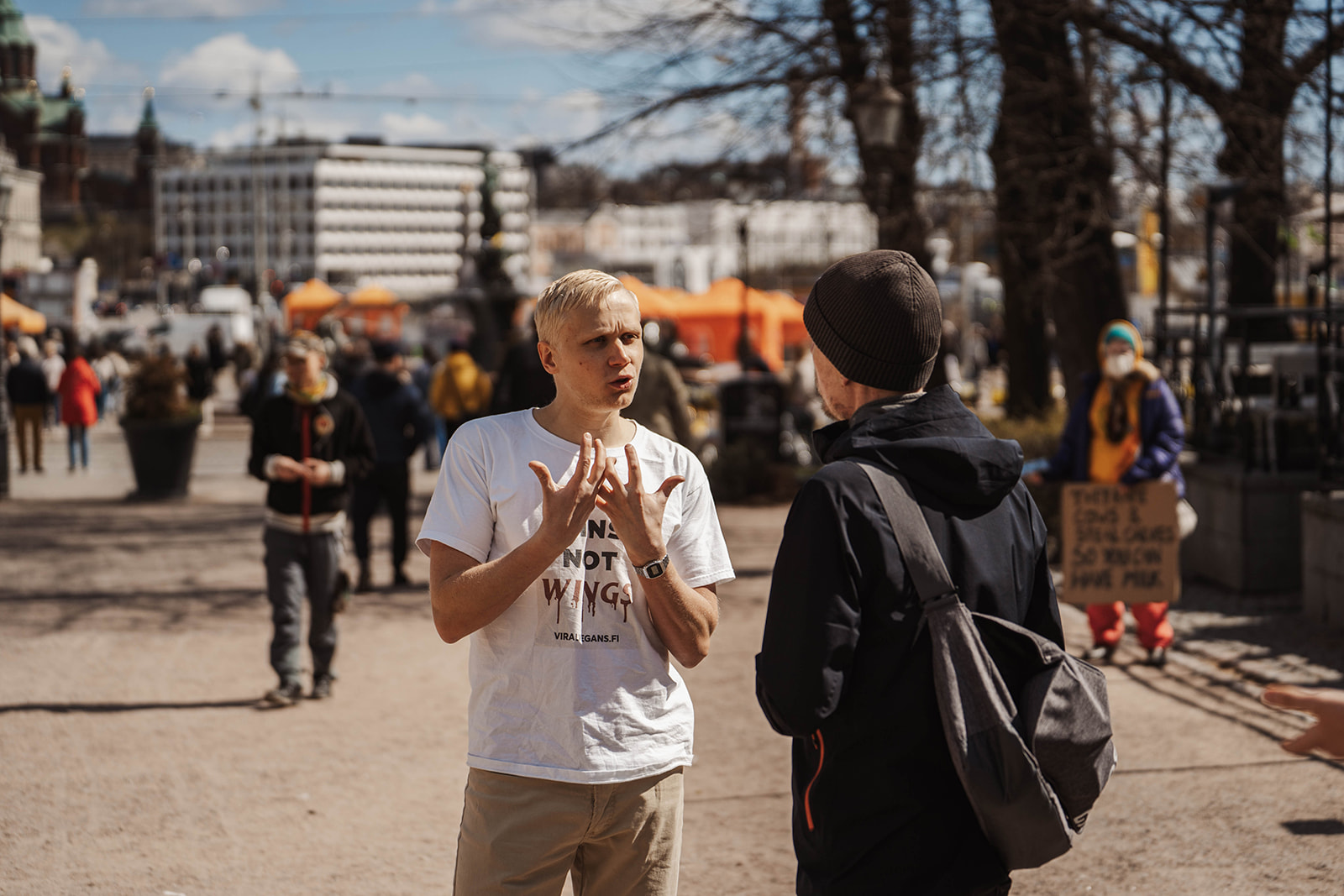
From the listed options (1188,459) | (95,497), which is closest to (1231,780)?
(1188,459)

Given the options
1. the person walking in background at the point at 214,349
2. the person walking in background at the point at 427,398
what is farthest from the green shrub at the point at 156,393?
the person walking in background at the point at 214,349

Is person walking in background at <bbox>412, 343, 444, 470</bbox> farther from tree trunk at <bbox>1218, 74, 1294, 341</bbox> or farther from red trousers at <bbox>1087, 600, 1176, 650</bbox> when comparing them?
red trousers at <bbox>1087, 600, 1176, 650</bbox>

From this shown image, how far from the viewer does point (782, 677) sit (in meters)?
2.40

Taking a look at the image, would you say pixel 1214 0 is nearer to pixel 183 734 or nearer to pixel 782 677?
pixel 183 734

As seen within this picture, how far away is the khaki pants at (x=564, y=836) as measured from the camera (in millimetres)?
2887

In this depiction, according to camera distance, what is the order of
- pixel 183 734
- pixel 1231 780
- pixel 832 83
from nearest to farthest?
1. pixel 1231 780
2. pixel 183 734
3. pixel 832 83

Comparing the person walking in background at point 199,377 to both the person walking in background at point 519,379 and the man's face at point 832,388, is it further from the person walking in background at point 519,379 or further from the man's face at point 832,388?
the man's face at point 832,388

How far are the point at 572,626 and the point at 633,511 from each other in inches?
11.7

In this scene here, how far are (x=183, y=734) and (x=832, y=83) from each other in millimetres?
9309

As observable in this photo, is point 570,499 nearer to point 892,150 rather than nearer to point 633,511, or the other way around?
point 633,511

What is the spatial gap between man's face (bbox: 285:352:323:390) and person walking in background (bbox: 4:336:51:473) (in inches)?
588

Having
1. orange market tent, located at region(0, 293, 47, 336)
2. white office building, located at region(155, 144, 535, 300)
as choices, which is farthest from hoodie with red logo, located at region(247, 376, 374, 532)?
white office building, located at region(155, 144, 535, 300)

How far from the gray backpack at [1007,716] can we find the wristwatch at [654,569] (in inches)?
22.4

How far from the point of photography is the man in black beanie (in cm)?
239
